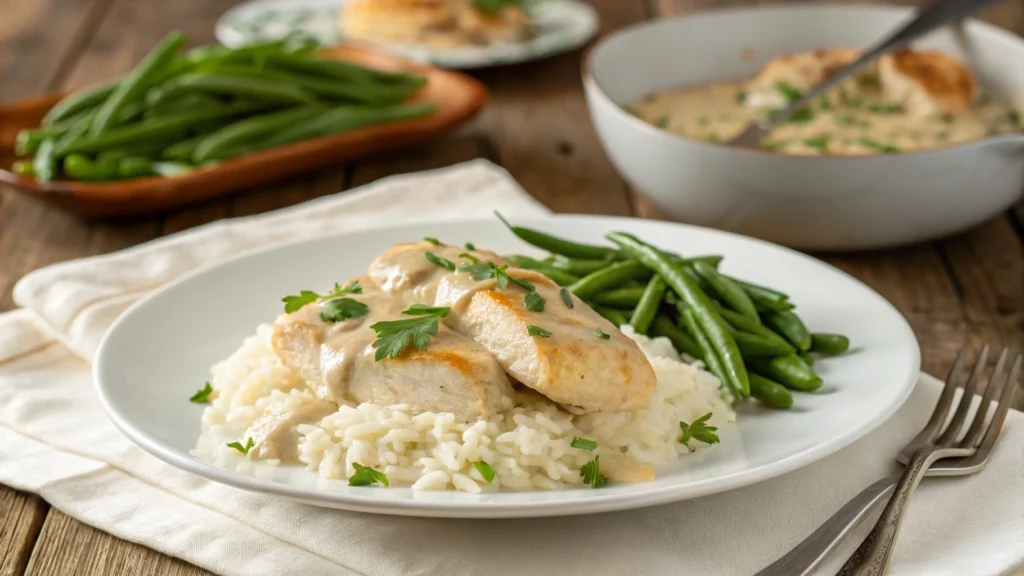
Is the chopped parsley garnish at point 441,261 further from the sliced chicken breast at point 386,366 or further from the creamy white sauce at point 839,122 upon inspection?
the creamy white sauce at point 839,122

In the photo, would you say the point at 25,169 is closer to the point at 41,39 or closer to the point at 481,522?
the point at 41,39

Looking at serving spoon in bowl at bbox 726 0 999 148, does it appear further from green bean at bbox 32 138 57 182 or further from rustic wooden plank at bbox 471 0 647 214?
green bean at bbox 32 138 57 182

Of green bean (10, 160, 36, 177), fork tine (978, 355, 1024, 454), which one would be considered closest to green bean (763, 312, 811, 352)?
fork tine (978, 355, 1024, 454)

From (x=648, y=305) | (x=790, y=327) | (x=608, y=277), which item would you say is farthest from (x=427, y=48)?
(x=790, y=327)

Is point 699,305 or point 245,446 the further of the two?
point 699,305

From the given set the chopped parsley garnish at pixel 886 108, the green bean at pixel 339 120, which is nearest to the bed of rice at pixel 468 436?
the chopped parsley garnish at pixel 886 108

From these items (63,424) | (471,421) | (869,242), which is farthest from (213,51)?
(471,421)
